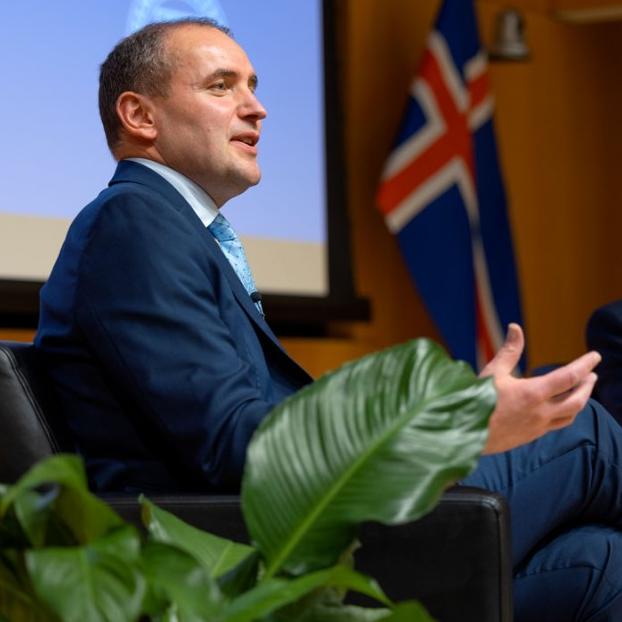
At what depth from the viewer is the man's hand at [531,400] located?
1547 millimetres

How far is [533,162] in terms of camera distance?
5.65 metres

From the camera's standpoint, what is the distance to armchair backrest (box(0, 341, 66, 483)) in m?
1.75

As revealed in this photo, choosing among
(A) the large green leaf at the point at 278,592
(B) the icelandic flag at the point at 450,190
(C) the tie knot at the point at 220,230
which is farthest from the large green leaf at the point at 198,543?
(B) the icelandic flag at the point at 450,190

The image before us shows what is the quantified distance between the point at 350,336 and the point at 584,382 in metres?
3.16

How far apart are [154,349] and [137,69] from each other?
628mm

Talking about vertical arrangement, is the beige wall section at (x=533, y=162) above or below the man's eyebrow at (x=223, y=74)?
below

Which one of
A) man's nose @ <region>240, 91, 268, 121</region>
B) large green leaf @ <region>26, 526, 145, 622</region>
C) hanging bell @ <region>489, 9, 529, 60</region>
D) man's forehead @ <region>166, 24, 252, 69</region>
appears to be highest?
man's forehead @ <region>166, 24, 252, 69</region>

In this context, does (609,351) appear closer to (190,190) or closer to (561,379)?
(190,190)

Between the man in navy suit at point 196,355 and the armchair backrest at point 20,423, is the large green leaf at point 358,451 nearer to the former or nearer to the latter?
the man in navy suit at point 196,355

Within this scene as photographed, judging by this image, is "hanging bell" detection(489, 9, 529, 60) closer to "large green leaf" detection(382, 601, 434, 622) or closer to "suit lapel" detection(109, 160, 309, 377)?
"suit lapel" detection(109, 160, 309, 377)

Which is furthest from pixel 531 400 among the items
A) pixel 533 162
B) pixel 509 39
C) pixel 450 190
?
pixel 533 162

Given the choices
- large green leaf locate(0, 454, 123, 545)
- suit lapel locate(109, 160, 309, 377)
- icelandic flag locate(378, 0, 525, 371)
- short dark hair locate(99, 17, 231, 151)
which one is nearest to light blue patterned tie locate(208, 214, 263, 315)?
suit lapel locate(109, 160, 309, 377)

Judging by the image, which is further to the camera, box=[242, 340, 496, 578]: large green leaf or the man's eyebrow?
the man's eyebrow

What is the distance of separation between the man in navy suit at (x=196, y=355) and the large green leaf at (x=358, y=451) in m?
0.33
